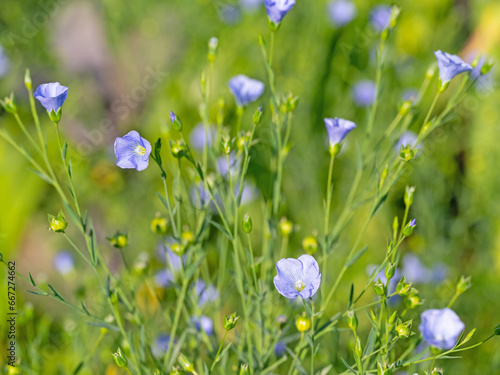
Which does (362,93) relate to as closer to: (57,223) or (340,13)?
(340,13)

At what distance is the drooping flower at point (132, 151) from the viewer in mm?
713

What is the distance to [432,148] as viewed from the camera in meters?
1.94

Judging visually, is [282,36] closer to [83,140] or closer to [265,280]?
[83,140]

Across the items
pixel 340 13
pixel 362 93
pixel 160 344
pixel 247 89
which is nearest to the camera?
pixel 247 89

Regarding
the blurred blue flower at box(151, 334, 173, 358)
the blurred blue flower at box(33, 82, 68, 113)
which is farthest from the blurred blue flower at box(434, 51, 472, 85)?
the blurred blue flower at box(151, 334, 173, 358)

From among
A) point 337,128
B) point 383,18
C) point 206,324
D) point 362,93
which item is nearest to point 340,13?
point 362,93

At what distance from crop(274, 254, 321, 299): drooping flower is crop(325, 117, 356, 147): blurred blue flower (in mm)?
256

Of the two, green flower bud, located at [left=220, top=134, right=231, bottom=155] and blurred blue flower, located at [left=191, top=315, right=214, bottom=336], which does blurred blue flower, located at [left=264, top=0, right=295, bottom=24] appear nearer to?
green flower bud, located at [left=220, top=134, right=231, bottom=155]

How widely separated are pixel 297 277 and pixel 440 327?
0.32 metres

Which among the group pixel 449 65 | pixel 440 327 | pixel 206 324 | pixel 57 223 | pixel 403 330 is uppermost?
pixel 449 65

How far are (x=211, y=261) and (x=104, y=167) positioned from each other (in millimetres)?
696

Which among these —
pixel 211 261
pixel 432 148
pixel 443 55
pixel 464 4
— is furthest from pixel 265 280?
pixel 464 4

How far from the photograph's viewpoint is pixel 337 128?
864 mm

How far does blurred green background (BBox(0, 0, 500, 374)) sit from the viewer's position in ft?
5.78
